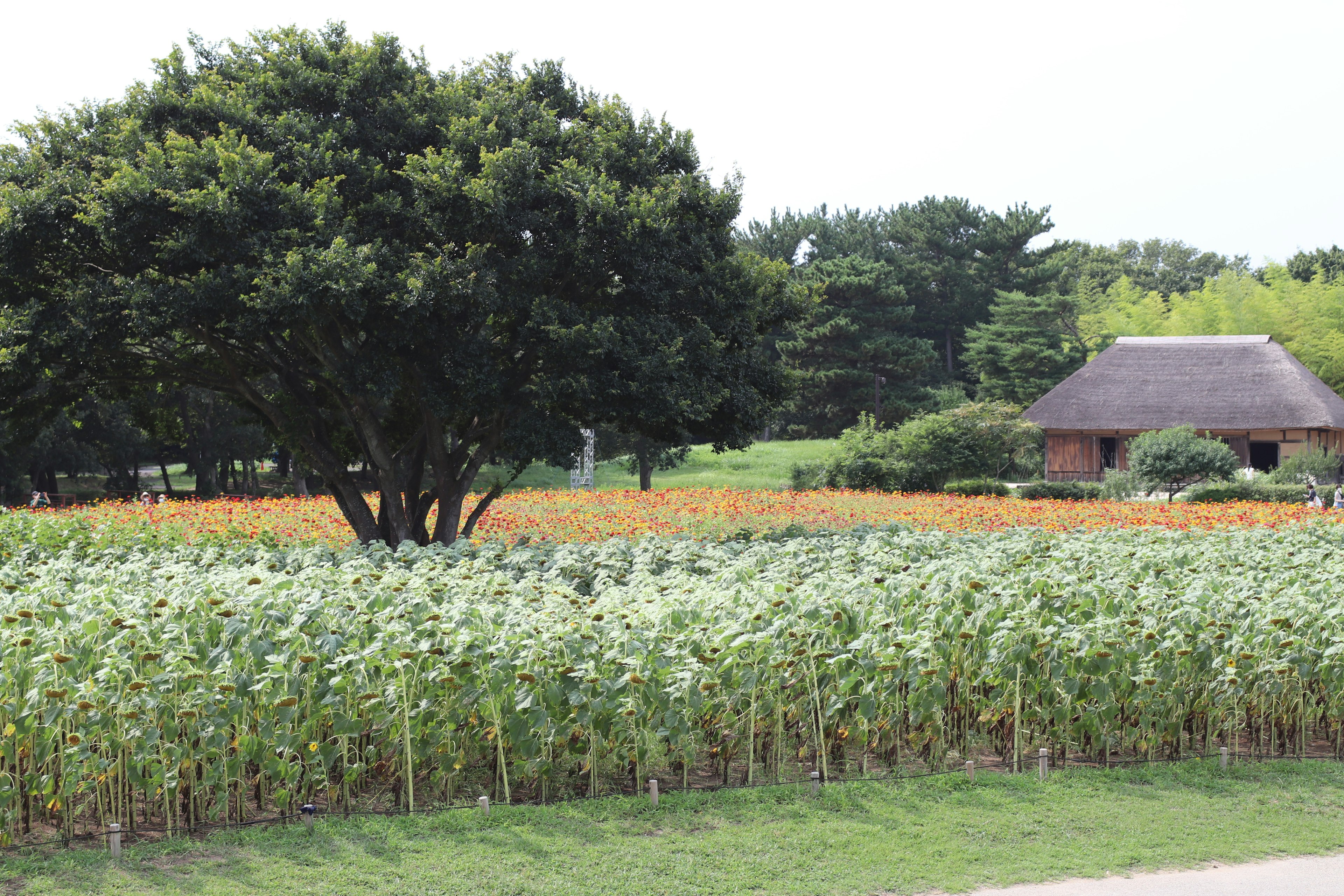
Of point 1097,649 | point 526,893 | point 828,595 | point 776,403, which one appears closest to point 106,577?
point 526,893

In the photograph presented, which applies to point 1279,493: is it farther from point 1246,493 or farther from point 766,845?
point 766,845

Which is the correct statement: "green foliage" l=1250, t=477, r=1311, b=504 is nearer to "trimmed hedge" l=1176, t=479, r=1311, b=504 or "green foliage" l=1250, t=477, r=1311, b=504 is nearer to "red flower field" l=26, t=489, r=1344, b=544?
"trimmed hedge" l=1176, t=479, r=1311, b=504

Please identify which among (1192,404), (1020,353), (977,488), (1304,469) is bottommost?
(977,488)

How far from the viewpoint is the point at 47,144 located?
37.0ft

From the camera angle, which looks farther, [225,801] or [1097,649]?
[1097,649]

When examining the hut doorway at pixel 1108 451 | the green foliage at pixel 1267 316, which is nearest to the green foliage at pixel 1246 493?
the hut doorway at pixel 1108 451

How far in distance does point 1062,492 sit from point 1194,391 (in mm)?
12584

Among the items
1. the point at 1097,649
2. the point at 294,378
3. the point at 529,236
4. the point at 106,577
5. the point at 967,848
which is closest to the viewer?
the point at 967,848

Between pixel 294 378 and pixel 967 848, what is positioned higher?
pixel 294 378

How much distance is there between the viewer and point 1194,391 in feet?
107

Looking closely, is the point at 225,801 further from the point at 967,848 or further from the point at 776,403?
the point at 776,403

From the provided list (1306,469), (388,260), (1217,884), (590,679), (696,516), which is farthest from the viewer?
(1306,469)

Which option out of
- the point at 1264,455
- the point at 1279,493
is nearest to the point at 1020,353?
the point at 1264,455

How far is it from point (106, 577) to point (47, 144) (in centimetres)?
707
